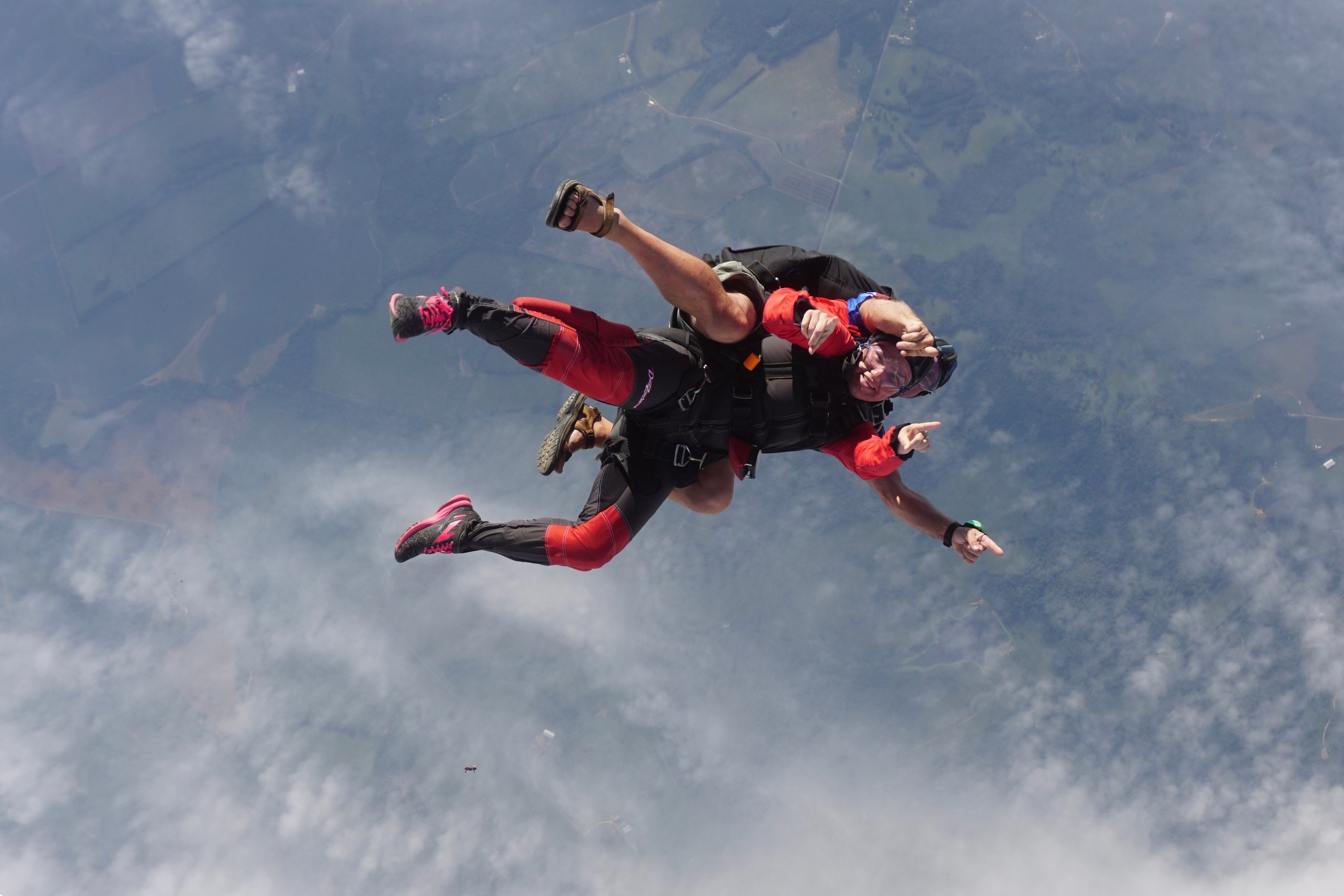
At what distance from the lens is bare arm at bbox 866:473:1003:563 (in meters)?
6.47

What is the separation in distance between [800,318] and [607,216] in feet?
6.45

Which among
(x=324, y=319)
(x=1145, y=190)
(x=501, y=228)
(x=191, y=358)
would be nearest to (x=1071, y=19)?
(x=1145, y=190)

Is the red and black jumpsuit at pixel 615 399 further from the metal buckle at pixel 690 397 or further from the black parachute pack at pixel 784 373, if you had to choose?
the black parachute pack at pixel 784 373

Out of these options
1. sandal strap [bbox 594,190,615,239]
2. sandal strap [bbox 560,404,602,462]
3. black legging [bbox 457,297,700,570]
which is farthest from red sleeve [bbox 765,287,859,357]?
sandal strap [bbox 560,404,602,462]

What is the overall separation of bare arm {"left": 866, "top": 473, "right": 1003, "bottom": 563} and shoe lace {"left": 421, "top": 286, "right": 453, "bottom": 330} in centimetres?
479

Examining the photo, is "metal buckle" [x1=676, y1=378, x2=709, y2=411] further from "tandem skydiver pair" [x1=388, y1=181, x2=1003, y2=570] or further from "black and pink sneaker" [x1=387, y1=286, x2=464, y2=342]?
"black and pink sneaker" [x1=387, y1=286, x2=464, y2=342]

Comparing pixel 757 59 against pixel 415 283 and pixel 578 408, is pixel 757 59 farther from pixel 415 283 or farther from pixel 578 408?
pixel 578 408

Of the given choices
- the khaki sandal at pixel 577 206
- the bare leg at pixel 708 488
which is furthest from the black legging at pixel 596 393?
the khaki sandal at pixel 577 206

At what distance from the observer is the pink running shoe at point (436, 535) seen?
729 cm

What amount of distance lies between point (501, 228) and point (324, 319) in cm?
547

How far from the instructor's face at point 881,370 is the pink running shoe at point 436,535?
472 cm

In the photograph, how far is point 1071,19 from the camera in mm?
16797

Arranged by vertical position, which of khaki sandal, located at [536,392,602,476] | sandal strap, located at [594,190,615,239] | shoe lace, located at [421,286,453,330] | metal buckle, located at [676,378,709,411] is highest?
sandal strap, located at [594,190,615,239]

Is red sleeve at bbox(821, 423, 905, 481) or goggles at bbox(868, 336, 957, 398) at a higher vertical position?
goggles at bbox(868, 336, 957, 398)
